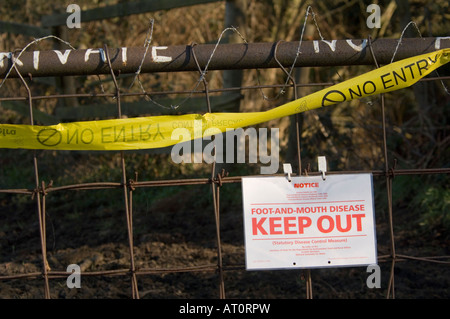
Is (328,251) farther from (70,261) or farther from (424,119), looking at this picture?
(424,119)

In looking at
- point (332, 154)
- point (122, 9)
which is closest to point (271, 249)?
point (332, 154)

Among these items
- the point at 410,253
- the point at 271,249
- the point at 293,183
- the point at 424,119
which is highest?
the point at 424,119

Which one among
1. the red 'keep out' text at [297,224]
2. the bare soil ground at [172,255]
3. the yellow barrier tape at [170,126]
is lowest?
the bare soil ground at [172,255]

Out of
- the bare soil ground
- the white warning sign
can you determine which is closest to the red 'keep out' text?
the white warning sign

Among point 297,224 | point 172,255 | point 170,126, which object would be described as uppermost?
point 170,126

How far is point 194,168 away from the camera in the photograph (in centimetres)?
710

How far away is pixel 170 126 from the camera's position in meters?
3.30

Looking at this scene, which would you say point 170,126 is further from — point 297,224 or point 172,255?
point 172,255

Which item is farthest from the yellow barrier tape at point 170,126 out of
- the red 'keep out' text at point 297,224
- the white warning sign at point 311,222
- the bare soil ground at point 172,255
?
the bare soil ground at point 172,255

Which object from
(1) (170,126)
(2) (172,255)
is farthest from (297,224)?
(2) (172,255)

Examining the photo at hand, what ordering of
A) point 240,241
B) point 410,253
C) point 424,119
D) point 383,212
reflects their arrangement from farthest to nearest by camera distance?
point 424,119 < point 383,212 < point 240,241 < point 410,253

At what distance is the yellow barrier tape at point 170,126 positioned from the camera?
129 inches

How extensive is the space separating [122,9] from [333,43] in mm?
4422

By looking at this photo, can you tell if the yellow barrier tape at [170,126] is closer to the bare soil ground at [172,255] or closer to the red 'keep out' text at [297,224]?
the red 'keep out' text at [297,224]
